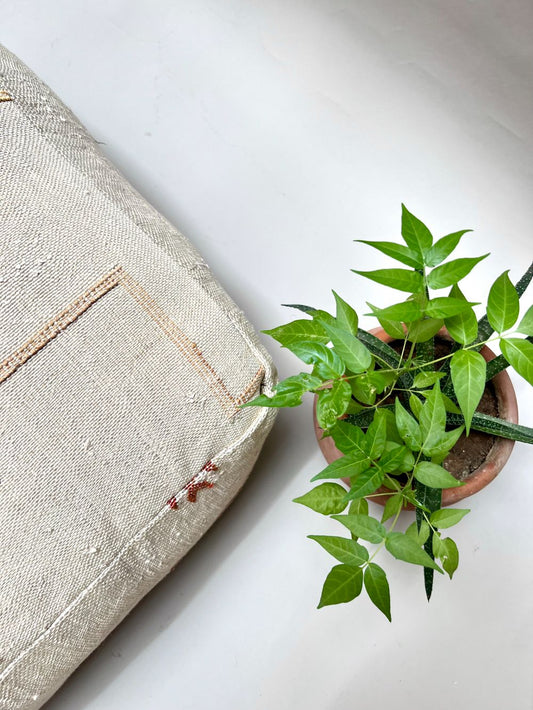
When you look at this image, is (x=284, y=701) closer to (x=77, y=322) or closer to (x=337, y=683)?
(x=337, y=683)

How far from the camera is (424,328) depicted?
23.2 inches

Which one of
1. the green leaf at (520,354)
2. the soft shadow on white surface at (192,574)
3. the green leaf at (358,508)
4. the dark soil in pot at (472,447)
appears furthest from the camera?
the soft shadow on white surface at (192,574)

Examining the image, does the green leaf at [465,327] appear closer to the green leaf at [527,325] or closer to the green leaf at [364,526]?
the green leaf at [527,325]

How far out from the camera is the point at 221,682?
2.70ft

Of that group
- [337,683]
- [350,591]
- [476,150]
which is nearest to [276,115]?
[476,150]

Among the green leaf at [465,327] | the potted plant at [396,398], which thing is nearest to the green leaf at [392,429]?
the potted plant at [396,398]

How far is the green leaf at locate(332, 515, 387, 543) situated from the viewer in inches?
21.0

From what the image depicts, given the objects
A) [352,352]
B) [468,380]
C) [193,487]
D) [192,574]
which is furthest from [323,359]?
[192,574]

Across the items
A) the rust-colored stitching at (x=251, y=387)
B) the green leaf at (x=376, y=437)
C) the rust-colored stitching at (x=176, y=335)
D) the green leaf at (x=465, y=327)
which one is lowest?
the green leaf at (x=376, y=437)

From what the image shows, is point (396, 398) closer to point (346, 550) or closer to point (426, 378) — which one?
point (426, 378)

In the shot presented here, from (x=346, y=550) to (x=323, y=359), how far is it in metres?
0.18

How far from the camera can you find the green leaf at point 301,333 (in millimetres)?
556

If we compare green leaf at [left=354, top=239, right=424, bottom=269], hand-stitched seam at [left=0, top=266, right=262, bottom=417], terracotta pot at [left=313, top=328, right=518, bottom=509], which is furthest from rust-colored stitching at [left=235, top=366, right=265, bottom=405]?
green leaf at [left=354, top=239, right=424, bottom=269]

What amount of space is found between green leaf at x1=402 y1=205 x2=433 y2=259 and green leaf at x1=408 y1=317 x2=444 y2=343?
0.26 ft
